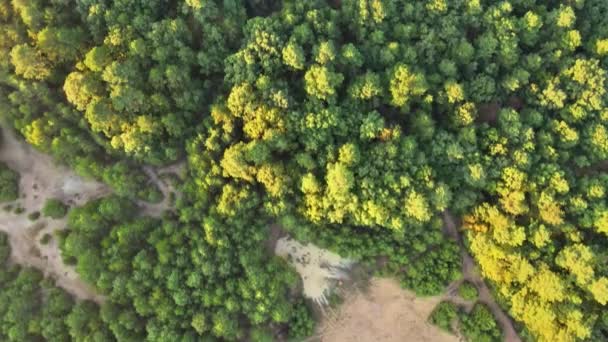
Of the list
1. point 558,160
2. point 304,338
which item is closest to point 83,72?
point 304,338

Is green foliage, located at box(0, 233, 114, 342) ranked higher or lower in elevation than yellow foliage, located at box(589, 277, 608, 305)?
lower

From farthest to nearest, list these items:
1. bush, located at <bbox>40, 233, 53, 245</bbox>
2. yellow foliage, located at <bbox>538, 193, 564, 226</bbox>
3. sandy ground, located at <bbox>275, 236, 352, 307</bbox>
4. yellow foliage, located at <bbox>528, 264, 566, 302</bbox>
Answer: sandy ground, located at <bbox>275, 236, 352, 307</bbox> → bush, located at <bbox>40, 233, 53, 245</bbox> → yellow foliage, located at <bbox>538, 193, 564, 226</bbox> → yellow foliage, located at <bbox>528, 264, 566, 302</bbox>

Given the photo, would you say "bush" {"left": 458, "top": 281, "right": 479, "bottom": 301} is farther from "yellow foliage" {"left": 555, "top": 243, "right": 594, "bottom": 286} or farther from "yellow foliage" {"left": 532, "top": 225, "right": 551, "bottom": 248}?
"yellow foliage" {"left": 555, "top": 243, "right": 594, "bottom": 286}

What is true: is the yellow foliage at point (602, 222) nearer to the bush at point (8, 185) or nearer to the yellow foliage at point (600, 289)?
the yellow foliage at point (600, 289)

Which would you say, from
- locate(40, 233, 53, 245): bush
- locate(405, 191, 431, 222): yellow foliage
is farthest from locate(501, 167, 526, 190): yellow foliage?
locate(40, 233, 53, 245): bush

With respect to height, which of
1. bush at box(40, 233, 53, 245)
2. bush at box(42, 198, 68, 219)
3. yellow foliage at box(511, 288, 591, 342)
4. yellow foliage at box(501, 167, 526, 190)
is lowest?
bush at box(40, 233, 53, 245)

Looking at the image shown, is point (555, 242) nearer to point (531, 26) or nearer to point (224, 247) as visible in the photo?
point (531, 26)

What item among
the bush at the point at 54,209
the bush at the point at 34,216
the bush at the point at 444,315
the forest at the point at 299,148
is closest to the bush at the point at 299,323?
the forest at the point at 299,148
